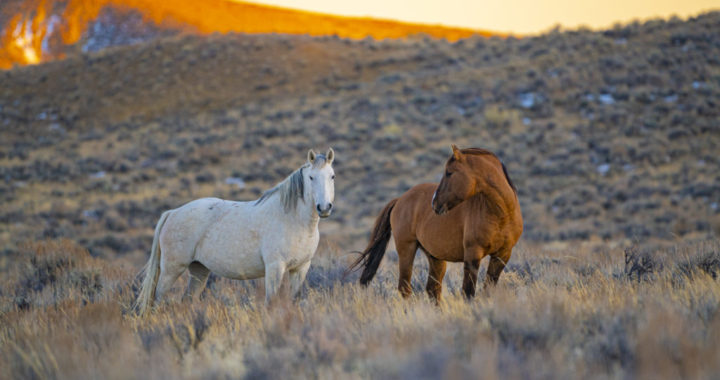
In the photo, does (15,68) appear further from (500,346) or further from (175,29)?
(500,346)

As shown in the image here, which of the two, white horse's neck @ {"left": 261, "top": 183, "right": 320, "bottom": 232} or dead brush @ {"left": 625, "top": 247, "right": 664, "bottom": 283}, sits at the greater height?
white horse's neck @ {"left": 261, "top": 183, "right": 320, "bottom": 232}

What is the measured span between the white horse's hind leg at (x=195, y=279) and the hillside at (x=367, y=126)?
300 inches

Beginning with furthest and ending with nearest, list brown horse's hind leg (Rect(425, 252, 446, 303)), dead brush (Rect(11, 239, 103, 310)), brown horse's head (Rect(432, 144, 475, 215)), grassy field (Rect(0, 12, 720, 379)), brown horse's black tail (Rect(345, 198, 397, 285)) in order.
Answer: dead brush (Rect(11, 239, 103, 310))
brown horse's black tail (Rect(345, 198, 397, 285))
brown horse's hind leg (Rect(425, 252, 446, 303))
brown horse's head (Rect(432, 144, 475, 215))
grassy field (Rect(0, 12, 720, 379))

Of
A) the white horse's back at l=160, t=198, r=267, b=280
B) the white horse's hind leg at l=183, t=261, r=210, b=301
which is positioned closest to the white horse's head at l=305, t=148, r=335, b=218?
the white horse's back at l=160, t=198, r=267, b=280

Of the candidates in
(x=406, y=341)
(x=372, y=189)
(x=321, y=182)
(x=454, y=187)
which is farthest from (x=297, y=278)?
(x=372, y=189)

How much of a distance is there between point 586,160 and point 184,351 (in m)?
21.6

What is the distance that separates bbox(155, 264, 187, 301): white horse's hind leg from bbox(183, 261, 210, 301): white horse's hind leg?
0.83 feet

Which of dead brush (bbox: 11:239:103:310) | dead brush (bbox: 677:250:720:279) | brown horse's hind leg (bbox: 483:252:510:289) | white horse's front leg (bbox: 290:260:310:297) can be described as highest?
brown horse's hind leg (bbox: 483:252:510:289)

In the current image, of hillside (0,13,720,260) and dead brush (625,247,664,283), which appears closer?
dead brush (625,247,664,283)

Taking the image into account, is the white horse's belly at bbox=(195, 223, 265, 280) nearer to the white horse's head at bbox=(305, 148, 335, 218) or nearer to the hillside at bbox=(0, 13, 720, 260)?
the white horse's head at bbox=(305, 148, 335, 218)

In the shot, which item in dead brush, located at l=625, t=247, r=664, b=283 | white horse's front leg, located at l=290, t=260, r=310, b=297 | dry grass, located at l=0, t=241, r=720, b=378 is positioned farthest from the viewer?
dead brush, located at l=625, t=247, r=664, b=283

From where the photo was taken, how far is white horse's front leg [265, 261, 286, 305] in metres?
5.46

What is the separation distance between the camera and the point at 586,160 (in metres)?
22.5

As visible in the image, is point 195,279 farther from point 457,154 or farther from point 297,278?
point 457,154
